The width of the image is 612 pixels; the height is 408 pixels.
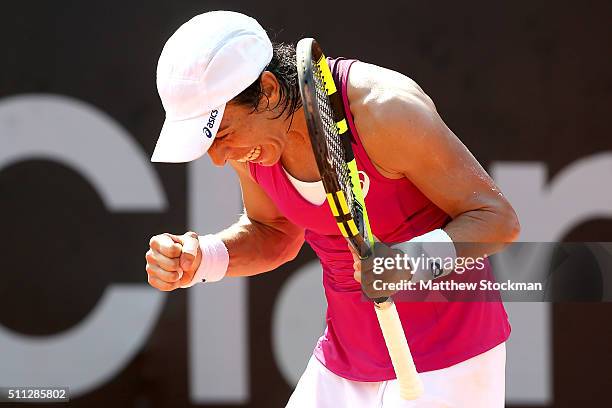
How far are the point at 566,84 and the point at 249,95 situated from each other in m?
1.96

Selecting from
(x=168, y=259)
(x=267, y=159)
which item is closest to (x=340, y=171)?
(x=267, y=159)

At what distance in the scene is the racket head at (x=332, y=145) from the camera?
7.35 feet

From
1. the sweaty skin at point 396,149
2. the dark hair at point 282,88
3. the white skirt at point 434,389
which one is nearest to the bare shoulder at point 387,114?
the sweaty skin at point 396,149

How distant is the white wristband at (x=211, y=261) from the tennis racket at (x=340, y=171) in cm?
63

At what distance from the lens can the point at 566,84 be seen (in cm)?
414

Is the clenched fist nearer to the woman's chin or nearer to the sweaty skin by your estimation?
the sweaty skin

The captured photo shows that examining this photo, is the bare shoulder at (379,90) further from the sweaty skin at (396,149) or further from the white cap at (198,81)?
the white cap at (198,81)

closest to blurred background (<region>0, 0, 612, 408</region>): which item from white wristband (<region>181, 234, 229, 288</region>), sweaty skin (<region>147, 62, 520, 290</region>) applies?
white wristband (<region>181, 234, 229, 288</region>)

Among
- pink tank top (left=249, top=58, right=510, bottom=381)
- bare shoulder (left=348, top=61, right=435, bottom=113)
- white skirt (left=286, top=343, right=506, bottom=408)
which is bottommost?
white skirt (left=286, top=343, right=506, bottom=408)

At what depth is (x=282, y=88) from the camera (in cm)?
262

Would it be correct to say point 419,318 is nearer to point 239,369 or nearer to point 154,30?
point 239,369

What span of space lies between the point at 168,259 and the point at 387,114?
690 mm

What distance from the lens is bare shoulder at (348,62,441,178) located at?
2.44 m

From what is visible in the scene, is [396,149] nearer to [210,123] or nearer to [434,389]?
[210,123]
